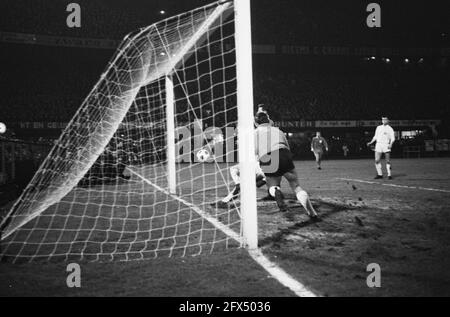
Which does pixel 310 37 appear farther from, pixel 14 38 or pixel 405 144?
pixel 14 38

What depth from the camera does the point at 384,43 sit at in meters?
38.3

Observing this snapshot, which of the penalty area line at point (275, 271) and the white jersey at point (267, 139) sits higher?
the white jersey at point (267, 139)

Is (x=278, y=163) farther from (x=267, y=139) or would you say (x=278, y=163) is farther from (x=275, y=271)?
(x=275, y=271)

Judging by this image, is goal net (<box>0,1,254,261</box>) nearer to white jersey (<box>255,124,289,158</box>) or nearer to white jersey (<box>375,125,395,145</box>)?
white jersey (<box>255,124,289,158</box>)

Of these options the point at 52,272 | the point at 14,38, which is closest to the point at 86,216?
the point at 52,272

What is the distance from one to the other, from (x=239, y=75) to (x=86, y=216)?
3.73 m

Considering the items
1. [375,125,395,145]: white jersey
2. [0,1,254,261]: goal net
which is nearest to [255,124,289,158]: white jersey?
[0,1,254,261]: goal net

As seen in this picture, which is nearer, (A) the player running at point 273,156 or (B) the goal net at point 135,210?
(B) the goal net at point 135,210

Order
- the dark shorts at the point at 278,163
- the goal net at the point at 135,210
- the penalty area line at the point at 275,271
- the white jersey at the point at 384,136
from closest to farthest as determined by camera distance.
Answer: the penalty area line at the point at 275,271, the goal net at the point at 135,210, the dark shorts at the point at 278,163, the white jersey at the point at 384,136

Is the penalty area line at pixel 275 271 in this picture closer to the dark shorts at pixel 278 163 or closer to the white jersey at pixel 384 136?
the dark shorts at pixel 278 163

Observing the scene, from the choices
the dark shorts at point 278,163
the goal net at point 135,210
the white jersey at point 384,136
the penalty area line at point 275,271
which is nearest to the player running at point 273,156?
the dark shorts at point 278,163

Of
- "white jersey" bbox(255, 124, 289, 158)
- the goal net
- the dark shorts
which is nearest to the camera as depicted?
the goal net

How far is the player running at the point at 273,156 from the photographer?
5422 millimetres

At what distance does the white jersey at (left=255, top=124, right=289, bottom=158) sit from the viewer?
18.1 ft
